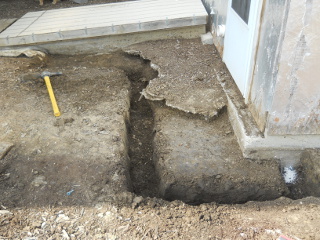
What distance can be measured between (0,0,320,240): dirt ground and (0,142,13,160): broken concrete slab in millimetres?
35

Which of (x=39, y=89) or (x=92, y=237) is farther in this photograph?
(x=39, y=89)

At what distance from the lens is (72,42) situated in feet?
16.7

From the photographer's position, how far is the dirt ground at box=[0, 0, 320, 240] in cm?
236

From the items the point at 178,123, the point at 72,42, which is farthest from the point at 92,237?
the point at 72,42

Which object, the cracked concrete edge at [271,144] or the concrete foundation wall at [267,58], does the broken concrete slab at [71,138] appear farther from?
the concrete foundation wall at [267,58]

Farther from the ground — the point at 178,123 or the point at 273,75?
the point at 273,75

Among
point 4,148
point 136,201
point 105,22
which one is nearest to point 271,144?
point 136,201

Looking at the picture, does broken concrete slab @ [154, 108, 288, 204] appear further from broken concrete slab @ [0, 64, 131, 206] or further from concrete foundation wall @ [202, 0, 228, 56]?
concrete foundation wall @ [202, 0, 228, 56]

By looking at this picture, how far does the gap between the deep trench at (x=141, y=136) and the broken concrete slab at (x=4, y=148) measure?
1151mm

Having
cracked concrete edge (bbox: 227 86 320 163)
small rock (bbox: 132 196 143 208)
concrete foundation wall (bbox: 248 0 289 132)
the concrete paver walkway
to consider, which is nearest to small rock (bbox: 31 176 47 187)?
small rock (bbox: 132 196 143 208)

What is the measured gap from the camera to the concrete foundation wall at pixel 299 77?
2434 mm

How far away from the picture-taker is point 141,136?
3818 mm

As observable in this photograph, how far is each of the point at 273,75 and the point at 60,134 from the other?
206 cm

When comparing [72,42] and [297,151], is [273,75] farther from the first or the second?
[72,42]
